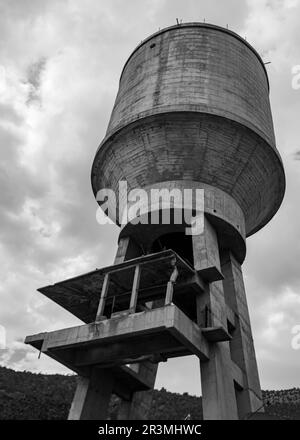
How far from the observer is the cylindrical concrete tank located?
45.3ft

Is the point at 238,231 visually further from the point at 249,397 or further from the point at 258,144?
the point at 249,397

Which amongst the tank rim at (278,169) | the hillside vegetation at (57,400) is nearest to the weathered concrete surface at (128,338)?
the tank rim at (278,169)

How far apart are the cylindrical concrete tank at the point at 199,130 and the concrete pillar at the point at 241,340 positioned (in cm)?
132

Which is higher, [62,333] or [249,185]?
[249,185]

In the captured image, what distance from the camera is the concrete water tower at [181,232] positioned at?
11344 mm

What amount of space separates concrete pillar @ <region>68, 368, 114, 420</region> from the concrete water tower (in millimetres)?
33

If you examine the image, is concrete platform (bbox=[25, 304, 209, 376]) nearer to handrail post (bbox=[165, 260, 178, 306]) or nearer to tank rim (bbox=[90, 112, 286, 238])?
handrail post (bbox=[165, 260, 178, 306])

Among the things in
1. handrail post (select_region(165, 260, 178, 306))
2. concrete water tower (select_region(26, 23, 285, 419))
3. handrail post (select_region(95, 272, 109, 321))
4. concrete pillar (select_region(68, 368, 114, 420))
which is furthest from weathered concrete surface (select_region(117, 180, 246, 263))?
concrete pillar (select_region(68, 368, 114, 420))

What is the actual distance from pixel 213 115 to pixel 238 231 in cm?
369

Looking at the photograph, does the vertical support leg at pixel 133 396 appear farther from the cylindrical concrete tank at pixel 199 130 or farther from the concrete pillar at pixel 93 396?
the cylindrical concrete tank at pixel 199 130

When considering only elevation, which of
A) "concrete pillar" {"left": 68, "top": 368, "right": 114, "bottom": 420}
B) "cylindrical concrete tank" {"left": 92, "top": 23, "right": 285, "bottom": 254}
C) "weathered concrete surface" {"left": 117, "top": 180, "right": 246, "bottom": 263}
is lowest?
"concrete pillar" {"left": 68, "top": 368, "right": 114, "bottom": 420}

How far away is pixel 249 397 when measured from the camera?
12281 millimetres
